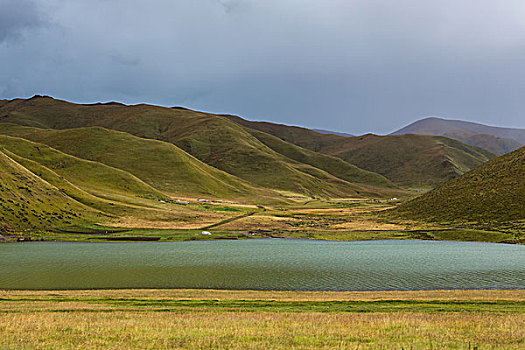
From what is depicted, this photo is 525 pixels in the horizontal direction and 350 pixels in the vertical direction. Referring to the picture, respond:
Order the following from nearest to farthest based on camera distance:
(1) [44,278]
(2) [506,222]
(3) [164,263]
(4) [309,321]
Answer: (4) [309,321] → (1) [44,278] → (3) [164,263] → (2) [506,222]

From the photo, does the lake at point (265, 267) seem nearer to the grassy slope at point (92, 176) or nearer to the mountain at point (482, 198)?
the mountain at point (482, 198)

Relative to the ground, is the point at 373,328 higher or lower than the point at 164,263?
higher

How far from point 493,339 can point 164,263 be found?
46.0 m

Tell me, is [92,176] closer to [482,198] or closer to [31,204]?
[31,204]

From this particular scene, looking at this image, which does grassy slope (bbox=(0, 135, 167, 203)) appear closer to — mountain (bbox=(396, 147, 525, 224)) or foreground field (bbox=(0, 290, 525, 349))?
mountain (bbox=(396, 147, 525, 224))

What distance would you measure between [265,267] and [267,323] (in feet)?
104

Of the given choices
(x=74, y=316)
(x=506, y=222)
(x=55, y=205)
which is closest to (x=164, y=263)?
(x=74, y=316)

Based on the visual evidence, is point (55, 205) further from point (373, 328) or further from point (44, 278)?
point (373, 328)

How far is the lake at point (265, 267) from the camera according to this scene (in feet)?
137

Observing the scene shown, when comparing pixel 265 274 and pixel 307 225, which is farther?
pixel 307 225

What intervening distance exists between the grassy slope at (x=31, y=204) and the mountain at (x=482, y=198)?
101 meters

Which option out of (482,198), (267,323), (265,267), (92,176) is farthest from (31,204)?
(482,198)

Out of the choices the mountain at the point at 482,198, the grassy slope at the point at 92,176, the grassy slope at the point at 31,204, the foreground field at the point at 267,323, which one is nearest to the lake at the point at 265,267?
the foreground field at the point at 267,323

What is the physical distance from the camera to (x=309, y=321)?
20.1 meters
